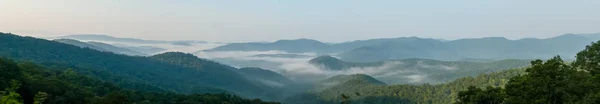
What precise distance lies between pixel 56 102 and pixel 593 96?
151 feet

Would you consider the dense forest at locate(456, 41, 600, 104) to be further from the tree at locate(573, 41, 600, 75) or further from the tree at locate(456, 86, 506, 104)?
the tree at locate(573, 41, 600, 75)

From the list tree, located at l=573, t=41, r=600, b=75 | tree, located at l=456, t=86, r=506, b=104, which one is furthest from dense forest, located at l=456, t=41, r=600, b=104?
tree, located at l=573, t=41, r=600, b=75

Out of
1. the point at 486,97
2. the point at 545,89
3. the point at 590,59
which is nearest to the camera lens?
the point at 545,89

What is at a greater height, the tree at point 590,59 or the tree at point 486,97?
the tree at point 590,59

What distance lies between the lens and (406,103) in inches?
5910

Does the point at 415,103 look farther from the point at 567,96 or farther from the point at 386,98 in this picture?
the point at 567,96

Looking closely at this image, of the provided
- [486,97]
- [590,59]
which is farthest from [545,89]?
[590,59]

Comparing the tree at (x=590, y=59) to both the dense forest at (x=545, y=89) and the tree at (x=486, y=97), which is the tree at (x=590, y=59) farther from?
the tree at (x=486, y=97)

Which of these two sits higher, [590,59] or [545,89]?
[590,59]

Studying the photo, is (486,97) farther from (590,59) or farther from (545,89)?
(590,59)

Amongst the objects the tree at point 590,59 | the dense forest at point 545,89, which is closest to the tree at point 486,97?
the dense forest at point 545,89

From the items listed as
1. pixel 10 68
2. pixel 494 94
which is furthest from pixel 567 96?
pixel 10 68

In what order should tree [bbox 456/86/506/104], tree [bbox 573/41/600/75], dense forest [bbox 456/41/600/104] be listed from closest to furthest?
dense forest [bbox 456/41/600/104] < tree [bbox 456/86/506/104] < tree [bbox 573/41/600/75]

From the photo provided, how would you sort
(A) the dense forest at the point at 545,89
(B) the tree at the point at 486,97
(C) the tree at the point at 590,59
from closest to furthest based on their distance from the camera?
(A) the dense forest at the point at 545,89 → (B) the tree at the point at 486,97 → (C) the tree at the point at 590,59
